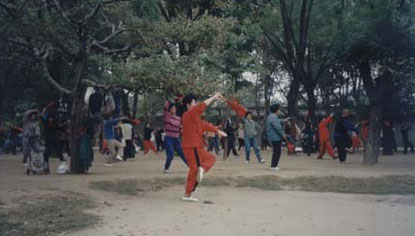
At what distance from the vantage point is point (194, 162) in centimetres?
995

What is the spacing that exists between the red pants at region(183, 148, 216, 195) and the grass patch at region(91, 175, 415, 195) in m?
2.01

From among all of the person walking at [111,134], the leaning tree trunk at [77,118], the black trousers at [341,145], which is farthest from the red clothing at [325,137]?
the leaning tree trunk at [77,118]

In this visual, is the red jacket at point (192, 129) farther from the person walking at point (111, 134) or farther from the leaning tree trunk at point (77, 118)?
the person walking at point (111, 134)

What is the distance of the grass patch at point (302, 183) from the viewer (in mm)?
12094

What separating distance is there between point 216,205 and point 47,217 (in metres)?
2.84

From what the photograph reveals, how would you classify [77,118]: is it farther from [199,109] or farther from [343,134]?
[343,134]

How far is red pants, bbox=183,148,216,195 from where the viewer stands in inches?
391

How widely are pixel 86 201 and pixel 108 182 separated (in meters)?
2.41

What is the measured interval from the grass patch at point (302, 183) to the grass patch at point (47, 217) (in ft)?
7.59

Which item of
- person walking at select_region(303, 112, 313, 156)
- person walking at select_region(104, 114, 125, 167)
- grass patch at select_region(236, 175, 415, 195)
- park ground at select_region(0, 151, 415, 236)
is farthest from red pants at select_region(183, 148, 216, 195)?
person walking at select_region(303, 112, 313, 156)

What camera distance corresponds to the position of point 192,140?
33.1 ft

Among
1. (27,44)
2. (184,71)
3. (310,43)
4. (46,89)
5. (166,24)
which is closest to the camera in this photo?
(184,71)

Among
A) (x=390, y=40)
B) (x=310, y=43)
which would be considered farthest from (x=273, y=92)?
(x=390, y=40)

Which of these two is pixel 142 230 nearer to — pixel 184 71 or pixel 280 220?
pixel 280 220
